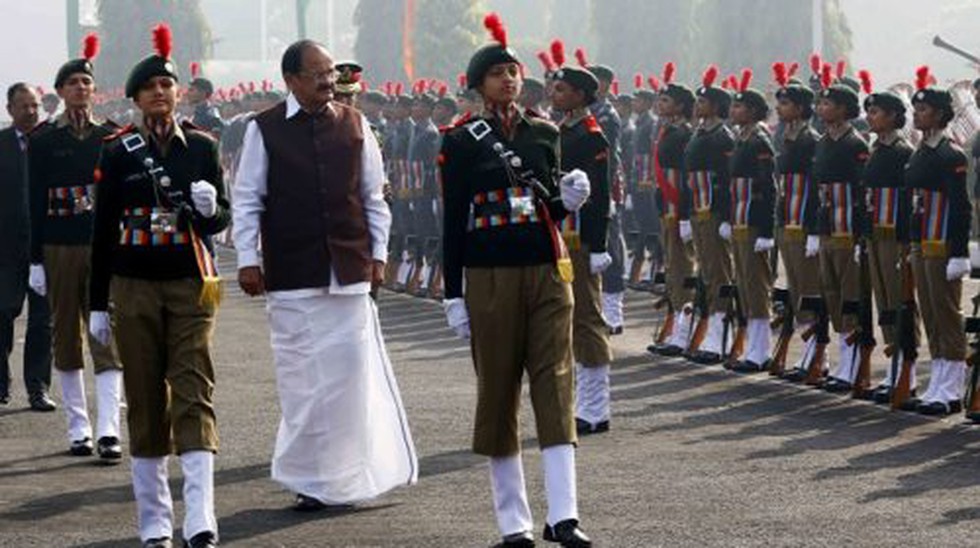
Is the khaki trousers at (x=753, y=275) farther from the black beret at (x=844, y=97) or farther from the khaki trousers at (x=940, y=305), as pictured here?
the khaki trousers at (x=940, y=305)

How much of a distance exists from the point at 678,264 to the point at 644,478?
7320 mm

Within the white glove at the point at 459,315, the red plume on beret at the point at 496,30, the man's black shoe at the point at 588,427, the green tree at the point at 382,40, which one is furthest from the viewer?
the green tree at the point at 382,40

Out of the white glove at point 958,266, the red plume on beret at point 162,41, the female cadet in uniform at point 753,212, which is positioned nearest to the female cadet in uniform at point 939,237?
the white glove at point 958,266

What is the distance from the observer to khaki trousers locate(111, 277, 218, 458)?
1044 cm

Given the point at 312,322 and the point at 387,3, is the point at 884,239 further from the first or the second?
the point at 387,3

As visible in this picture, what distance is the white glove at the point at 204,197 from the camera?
10453mm

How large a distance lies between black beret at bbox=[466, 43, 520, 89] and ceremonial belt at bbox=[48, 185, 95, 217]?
3.87 meters

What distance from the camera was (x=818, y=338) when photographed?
16.9 metres

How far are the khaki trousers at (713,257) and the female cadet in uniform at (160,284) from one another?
822 cm

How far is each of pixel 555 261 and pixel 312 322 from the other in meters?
1.26

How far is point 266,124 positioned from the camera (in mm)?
11070

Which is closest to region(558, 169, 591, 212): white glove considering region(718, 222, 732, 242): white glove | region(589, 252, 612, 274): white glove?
region(589, 252, 612, 274): white glove

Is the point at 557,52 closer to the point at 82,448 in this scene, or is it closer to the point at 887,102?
the point at 887,102

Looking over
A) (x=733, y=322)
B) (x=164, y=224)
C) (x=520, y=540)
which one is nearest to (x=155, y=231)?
(x=164, y=224)
